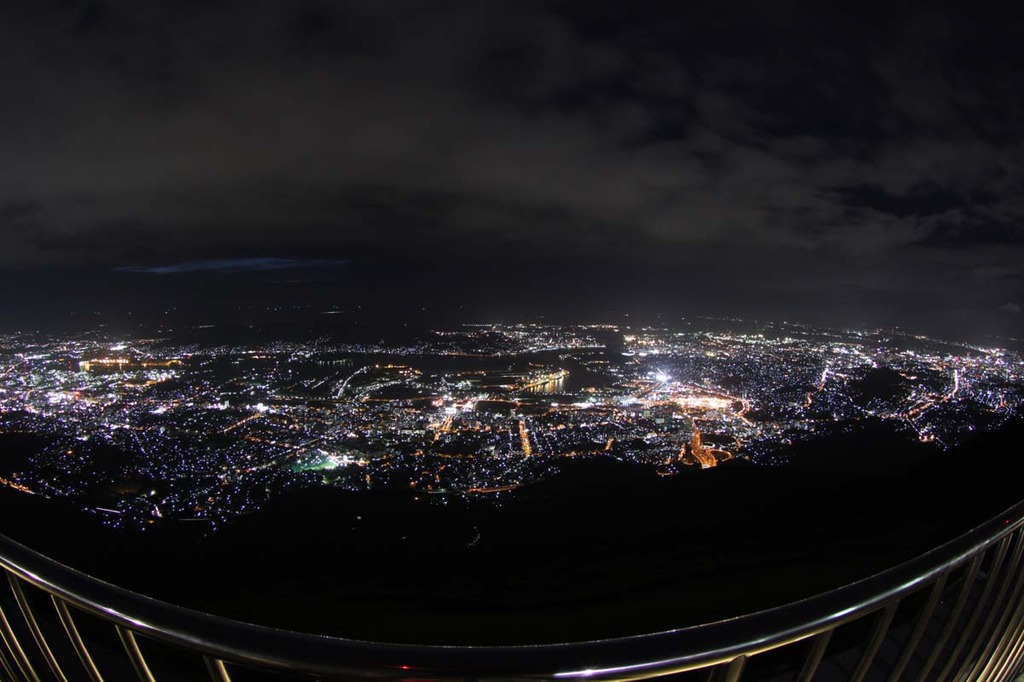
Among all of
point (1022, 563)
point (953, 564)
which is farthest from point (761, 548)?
point (953, 564)

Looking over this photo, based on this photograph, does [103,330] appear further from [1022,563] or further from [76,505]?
[1022,563]

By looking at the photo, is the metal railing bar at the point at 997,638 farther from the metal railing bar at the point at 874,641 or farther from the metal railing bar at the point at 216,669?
the metal railing bar at the point at 216,669

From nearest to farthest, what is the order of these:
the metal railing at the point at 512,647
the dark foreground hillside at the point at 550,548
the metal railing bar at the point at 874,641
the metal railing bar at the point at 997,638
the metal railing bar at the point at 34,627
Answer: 1. the metal railing at the point at 512,647
2. the metal railing bar at the point at 874,641
3. the metal railing bar at the point at 34,627
4. the metal railing bar at the point at 997,638
5. the dark foreground hillside at the point at 550,548

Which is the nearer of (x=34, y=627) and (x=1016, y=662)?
(x=34, y=627)

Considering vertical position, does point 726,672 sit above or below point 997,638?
above

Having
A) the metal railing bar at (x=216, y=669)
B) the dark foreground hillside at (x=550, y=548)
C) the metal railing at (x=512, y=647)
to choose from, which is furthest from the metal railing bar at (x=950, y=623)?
the dark foreground hillside at (x=550, y=548)

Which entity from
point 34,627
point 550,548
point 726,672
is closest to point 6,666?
point 34,627

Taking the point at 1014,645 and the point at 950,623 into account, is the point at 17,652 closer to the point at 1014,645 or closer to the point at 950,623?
the point at 950,623
